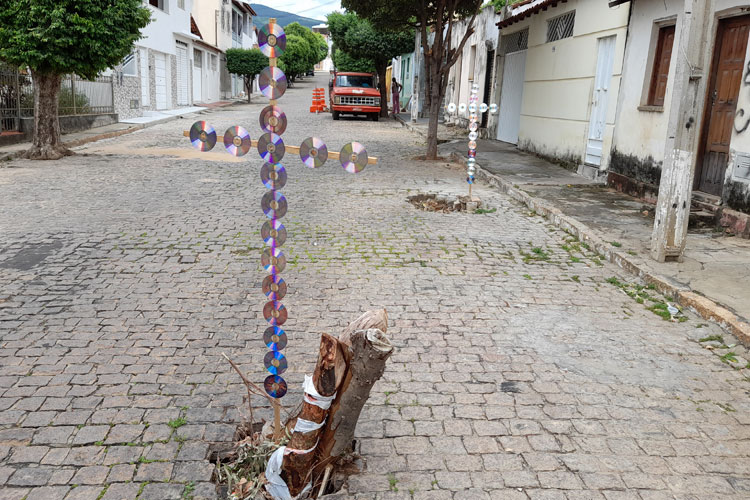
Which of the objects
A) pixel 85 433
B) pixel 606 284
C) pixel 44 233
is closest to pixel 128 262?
pixel 44 233

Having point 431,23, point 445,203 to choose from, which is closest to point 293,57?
point 431,23

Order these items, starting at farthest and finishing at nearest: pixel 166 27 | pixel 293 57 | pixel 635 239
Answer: pixel 293 57, pixel 166 27, pixel 635 239

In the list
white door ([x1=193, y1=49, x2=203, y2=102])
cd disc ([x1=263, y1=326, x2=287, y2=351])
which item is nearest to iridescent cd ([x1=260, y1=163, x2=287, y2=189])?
cd disc ([x1=263, y1=326, x2=287, y2=351])

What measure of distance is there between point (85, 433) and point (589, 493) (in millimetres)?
2532

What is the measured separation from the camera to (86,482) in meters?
2.83

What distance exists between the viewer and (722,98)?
7.93 metres

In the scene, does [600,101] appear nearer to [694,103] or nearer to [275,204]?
[694,103]

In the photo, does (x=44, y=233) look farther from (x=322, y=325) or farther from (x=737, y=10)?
(x=737, y=10)

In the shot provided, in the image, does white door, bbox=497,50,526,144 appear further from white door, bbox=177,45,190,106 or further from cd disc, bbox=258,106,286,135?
white door, bbox=177,45,190,106

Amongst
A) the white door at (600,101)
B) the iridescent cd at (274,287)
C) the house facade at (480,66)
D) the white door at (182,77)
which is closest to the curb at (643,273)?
the white door at (600,101)

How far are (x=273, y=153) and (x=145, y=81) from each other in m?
24.8

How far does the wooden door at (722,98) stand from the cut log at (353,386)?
22.8 ft

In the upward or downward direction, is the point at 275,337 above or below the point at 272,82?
below

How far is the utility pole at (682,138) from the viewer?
5934 millimetres
